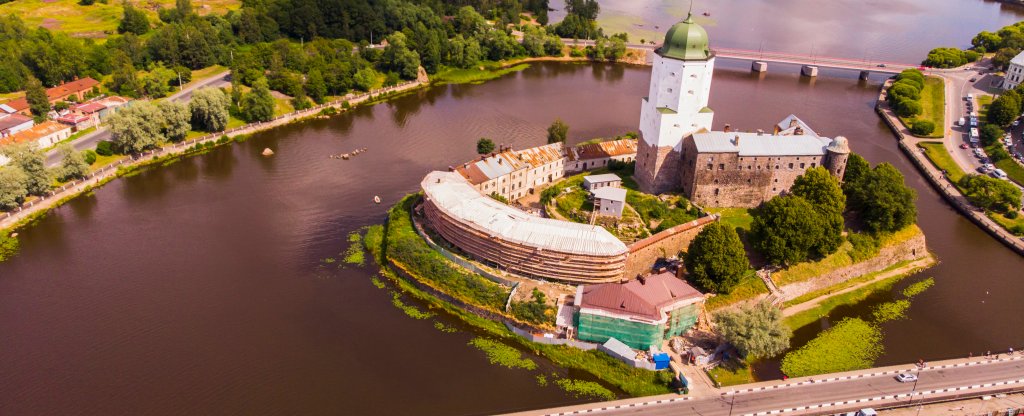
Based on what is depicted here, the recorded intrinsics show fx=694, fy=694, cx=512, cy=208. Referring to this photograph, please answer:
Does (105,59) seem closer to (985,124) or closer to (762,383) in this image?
(762,383)

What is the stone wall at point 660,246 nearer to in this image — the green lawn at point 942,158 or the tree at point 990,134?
the green lawn at point 942,158

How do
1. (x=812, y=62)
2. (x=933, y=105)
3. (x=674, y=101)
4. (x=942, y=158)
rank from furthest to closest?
(x=812, y=62) < (x=933, y=105) < (x=942, y=158) < (x=674, y=101)

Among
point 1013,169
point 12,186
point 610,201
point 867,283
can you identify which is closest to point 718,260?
point 610,201

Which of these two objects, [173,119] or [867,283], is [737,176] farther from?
[173,119]

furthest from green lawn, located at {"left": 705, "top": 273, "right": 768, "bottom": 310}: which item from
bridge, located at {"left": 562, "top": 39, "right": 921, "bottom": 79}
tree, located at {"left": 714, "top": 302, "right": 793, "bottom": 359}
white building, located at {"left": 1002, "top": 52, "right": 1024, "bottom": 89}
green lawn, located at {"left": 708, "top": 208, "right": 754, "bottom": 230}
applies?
white building, located at {"left": 1002, "top": 52, "right": 1024, "bottom": 89}

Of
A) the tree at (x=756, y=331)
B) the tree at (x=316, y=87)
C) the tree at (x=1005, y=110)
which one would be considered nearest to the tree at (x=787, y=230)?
the tree at (x=756, y=331)

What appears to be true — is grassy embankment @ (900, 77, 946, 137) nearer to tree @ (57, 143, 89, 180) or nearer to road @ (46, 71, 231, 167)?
road @ (46, 71, 231, 167)
